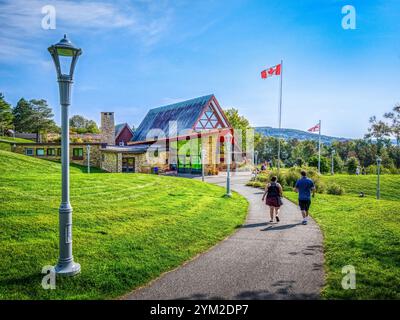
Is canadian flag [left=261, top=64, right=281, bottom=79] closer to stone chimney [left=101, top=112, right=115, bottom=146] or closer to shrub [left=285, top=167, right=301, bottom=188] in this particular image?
shrub [left=285, top=167, right=301, bottom=188]

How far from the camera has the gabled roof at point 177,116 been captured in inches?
1337

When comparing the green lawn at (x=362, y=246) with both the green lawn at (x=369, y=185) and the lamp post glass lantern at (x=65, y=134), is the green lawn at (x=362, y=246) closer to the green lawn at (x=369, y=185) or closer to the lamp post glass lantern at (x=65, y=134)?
the lamp post glass lantern at (x=65, y=134)

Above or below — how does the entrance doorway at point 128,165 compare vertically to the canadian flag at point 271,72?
below

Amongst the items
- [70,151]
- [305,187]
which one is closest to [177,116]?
[70,151]

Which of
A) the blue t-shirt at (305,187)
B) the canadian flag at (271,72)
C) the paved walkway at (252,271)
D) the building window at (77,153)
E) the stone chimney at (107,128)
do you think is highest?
the canadian flag at (271,72)

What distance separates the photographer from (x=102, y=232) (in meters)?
8.05

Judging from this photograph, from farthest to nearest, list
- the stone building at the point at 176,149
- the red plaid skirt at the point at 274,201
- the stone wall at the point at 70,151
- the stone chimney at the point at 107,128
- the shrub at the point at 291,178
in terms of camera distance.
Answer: the stone chimney at the point at 107,128 → the stone wall at the point at 70,151 → the stone building at the point at 176,149 → the shrub at the point at 291,178 → the red plaid skirt at the point at 274,201

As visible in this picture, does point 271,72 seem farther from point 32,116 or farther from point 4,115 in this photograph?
point 32,116

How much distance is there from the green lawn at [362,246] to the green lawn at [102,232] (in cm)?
313

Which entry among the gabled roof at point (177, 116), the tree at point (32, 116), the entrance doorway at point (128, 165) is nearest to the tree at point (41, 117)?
the tree at point (32, 116)

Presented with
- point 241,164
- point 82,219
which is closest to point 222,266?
point 82,219
